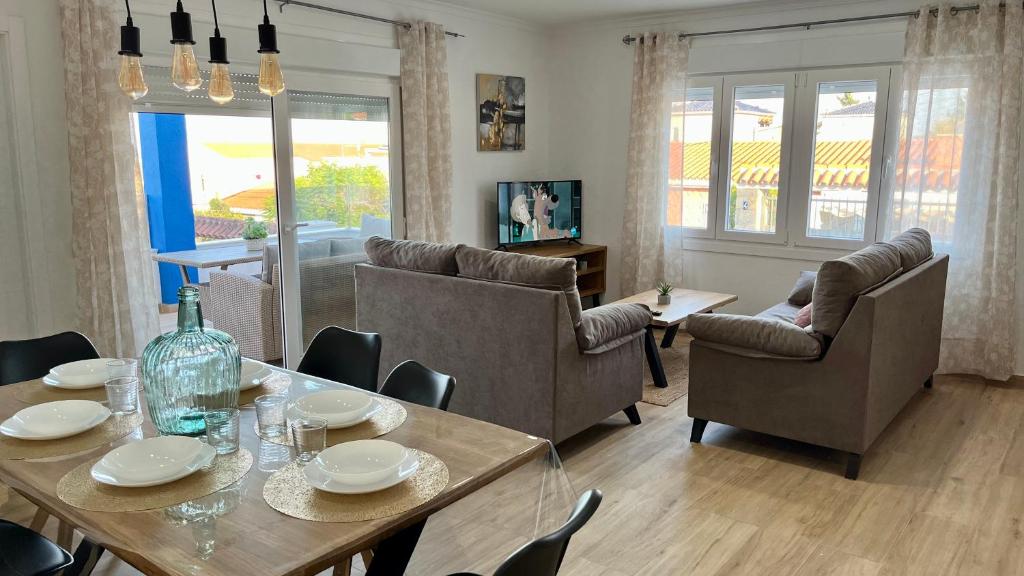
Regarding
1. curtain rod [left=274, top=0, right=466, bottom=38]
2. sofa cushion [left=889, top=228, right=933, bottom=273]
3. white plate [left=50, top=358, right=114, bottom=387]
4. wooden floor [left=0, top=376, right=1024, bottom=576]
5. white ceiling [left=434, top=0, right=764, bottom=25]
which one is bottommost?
wooden floor [left=0, top=376, right=1024, bottom=576]

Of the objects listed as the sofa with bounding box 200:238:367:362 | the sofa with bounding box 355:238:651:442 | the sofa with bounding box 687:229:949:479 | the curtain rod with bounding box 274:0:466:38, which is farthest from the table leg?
the curtain rod with bounding box 274:0:466:38

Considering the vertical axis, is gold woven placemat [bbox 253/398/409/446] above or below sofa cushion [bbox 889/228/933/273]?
below

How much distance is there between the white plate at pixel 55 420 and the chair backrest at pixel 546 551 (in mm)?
1266

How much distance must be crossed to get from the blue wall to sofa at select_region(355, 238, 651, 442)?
398 cm

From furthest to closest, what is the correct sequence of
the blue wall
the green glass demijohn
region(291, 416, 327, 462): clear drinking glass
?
the blue wall → the green glass demijohn → region(291, 416, 327, 462): clear drinking glass

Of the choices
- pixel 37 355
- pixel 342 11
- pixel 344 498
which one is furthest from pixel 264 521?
pixel 342 11

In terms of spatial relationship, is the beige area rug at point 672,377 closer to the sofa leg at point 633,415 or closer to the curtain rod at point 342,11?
the sofa leg at point 633,415

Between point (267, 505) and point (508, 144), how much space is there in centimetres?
524

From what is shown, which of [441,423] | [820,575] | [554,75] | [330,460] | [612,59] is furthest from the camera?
[554,75]

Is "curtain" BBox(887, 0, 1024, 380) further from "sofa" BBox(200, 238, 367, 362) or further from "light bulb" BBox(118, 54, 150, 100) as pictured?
"light bulb" BBox(118, 54, 150, 100)

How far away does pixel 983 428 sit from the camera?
13.5ft

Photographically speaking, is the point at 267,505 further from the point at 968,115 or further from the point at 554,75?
the point at 554,75

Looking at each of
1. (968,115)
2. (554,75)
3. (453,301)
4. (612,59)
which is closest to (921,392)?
(968,115)

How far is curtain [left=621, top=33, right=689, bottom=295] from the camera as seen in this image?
6.02 meters
